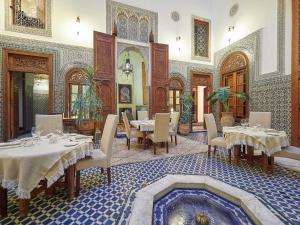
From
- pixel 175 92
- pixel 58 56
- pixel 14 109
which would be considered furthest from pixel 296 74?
pixel 14 109

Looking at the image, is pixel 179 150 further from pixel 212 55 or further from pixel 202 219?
pixel 212 55

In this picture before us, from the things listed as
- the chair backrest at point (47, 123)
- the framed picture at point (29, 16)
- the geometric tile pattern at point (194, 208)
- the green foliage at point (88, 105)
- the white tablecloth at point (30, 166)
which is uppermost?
the framed picture at point (29, 16)

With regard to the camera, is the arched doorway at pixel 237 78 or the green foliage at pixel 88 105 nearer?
the green foliage at pixel 88 105

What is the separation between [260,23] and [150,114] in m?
5.06

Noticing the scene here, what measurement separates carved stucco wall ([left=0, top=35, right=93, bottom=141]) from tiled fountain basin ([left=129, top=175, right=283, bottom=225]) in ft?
15.8

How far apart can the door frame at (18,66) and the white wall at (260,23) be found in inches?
276

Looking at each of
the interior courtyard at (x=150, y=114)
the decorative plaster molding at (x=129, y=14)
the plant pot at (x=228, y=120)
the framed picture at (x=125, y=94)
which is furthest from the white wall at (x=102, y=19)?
the framed picture at (x=125, y=94)

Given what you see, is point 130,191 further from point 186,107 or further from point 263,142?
point 186,107

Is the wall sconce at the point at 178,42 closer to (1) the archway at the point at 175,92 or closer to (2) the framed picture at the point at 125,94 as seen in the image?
(1) the archway at the point at 175,92

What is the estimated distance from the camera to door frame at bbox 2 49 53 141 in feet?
17.1

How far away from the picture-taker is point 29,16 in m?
5.55

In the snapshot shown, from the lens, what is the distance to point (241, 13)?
668cm

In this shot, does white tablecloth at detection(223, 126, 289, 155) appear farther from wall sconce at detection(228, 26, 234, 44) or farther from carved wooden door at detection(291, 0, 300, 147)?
wall sconce at detection(228, 26, 234, 44)

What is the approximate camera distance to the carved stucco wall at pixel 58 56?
17.2ft
